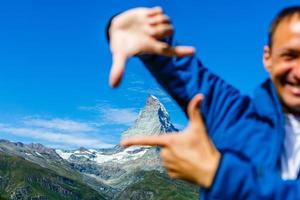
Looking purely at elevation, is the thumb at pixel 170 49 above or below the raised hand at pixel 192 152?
above

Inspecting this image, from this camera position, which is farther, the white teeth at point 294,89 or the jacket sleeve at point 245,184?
the white teeth at point 294,89

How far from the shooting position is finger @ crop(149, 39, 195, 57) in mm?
4219

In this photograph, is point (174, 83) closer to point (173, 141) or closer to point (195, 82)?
point (195, 82)

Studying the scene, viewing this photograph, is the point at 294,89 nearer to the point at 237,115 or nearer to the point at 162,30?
the point at 237,115

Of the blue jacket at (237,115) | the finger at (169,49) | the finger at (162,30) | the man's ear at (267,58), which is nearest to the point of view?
the blue jacket at (237,115)

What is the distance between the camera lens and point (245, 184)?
11.9 feet

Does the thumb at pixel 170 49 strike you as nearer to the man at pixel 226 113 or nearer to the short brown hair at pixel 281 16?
the man at pixel 226 113

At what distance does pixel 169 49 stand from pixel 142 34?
0.82 ft

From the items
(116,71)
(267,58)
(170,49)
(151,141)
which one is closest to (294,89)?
(267,58)

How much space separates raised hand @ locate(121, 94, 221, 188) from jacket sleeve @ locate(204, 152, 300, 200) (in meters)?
0.07

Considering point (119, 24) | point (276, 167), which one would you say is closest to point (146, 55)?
point (119, 24)

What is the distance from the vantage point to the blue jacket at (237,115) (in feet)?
13.0

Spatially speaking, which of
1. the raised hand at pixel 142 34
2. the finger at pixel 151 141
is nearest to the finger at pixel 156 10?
the raised hand at pixel 142 34

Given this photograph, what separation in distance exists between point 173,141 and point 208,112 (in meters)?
1.19
